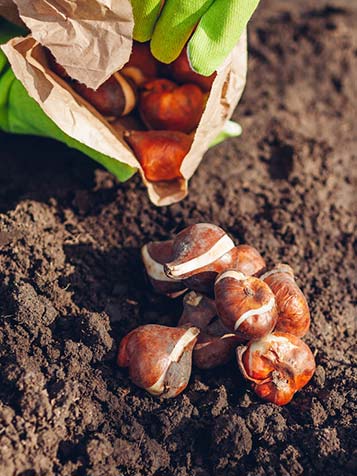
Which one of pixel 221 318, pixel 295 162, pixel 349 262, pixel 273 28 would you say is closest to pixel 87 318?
pixel 221 318

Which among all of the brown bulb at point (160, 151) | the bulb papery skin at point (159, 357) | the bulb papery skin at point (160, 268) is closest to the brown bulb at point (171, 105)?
the brown bulb at point (160, 151)

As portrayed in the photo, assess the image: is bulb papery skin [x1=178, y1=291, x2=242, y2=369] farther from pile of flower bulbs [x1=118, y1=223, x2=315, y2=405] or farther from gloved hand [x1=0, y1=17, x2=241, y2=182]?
gloved hand [x1=0, y1=17, x2=241, y2=182]

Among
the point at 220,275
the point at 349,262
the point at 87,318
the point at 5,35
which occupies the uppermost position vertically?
the point at 5,35

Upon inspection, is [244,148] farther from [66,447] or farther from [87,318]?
[66,447]

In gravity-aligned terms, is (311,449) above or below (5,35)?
below

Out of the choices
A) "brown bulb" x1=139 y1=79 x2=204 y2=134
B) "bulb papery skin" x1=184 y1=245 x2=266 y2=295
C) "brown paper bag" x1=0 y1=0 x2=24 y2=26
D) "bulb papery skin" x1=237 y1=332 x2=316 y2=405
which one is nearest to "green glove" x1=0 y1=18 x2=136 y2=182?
"brown paper bag" x1=0 y1=0 x2=24 y2=26

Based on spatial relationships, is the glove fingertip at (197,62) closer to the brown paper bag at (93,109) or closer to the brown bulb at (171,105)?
the brown paper bag at (93,109)

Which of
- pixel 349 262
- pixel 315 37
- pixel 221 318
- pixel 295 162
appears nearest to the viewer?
pixel 221 318

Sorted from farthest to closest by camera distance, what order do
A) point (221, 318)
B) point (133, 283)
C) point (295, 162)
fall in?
point (295, 162), point (133, 283), point (221, 318)
